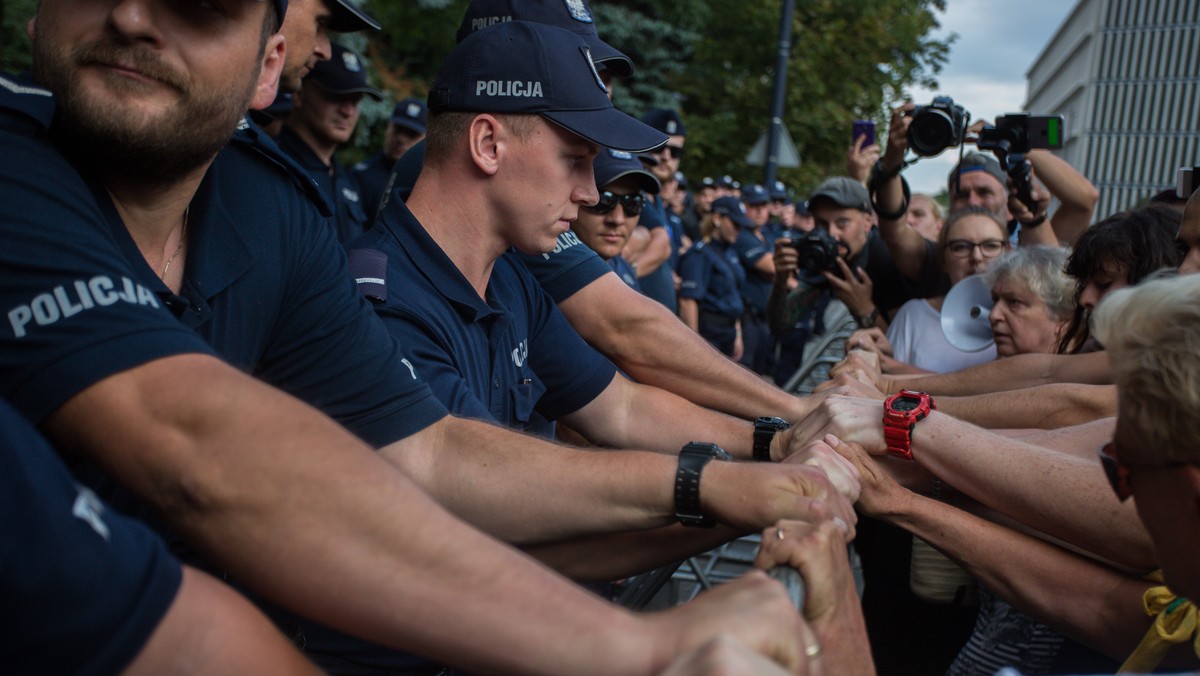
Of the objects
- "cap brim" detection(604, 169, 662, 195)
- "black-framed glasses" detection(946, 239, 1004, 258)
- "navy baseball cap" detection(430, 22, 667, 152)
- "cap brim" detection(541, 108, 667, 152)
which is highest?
"navy baseball cap" detection(430, 22, 667, 152)

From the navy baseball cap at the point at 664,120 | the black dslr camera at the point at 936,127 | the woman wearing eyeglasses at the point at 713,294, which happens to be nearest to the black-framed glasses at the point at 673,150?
the navy baseball cap at the point at 664,120

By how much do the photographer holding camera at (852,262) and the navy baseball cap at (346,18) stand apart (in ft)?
9.46

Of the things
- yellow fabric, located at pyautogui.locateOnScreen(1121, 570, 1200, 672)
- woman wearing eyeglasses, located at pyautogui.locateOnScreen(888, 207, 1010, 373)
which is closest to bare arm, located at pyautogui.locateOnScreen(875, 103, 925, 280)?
woman wearing eyeglasses, located at pyautogui.locateOnScreen(888, 207, 1010, 373)

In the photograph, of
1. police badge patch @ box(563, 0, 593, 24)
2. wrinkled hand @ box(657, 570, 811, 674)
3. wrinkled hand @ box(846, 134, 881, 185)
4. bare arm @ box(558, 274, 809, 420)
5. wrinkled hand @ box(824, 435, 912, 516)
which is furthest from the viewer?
wrinkled hand @ box(846, 134, 881, 185)

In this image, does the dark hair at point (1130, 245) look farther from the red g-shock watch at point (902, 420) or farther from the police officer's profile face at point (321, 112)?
the police officer's profile face at point (321, 112)

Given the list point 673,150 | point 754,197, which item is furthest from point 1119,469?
point 754,197

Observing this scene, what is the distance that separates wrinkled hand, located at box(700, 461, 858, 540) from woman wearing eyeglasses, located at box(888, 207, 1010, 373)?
274cm

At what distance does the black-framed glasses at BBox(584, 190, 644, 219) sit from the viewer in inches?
196

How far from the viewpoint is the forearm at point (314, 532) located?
1379 mm

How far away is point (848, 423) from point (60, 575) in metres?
2.21

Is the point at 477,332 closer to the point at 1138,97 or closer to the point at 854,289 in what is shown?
the point at 854,289

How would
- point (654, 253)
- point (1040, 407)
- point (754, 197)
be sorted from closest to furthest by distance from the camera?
1. point (1040, 407)
2. point (654, 253)
3. point (754, 197)

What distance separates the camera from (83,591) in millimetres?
1086

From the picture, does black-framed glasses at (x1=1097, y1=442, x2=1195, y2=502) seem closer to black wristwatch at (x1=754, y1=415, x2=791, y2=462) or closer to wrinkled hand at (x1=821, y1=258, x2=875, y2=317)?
black wristwatch at (x1=754, y1=415, x2=791, y2=462)
